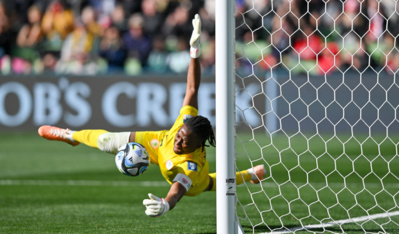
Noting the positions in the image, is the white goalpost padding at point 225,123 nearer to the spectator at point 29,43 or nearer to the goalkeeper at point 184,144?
the goalkeeper at point 184,144

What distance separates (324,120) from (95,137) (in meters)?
8.32

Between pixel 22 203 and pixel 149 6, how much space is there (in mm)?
10543

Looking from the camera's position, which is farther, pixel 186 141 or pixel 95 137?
pixel 95 137

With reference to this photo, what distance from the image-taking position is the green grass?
19.7ft

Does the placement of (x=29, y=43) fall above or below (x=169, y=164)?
above

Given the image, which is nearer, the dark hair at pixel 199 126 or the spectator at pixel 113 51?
the dark hair at pixel 199 126

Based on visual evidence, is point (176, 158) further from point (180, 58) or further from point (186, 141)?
point (180, 58)

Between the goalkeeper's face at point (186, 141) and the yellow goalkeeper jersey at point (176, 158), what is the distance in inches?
3.3

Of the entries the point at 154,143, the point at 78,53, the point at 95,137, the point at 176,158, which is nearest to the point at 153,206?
the point at 176,158

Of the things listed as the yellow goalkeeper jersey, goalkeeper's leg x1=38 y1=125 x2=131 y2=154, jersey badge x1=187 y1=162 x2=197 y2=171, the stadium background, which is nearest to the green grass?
the yellow goalkeeper jersey

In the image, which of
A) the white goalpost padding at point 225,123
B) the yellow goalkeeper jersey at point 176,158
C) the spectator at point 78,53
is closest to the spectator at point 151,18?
the spectator at point 78,53

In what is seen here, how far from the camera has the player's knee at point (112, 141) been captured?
20.8ft

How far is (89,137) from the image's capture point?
655cm

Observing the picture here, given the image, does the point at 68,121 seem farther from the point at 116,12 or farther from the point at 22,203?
the point at 22,203
